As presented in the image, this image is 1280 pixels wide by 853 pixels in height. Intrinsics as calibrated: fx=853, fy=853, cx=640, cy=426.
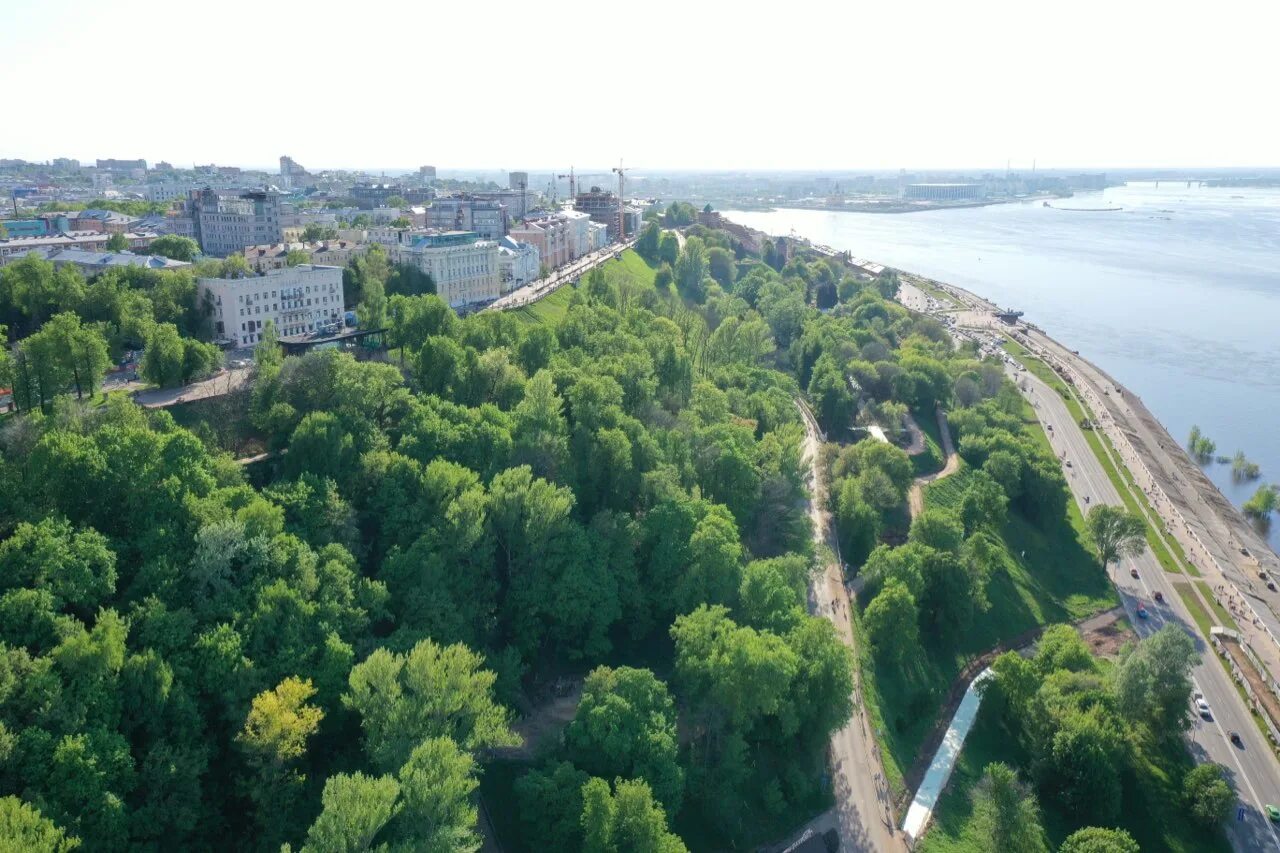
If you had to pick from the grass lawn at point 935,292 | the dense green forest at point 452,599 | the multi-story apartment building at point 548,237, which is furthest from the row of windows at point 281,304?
the grass lawn at point 935,292

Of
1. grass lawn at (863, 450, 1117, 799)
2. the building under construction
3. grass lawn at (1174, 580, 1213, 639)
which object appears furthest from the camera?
the building under construction

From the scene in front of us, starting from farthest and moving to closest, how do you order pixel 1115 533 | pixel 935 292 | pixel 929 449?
pixel 935 292 < pixel 929 449 < pixel 1115 533

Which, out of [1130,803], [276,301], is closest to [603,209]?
[276,301]

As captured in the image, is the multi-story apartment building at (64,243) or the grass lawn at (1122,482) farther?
the multi-story apartment building at (64,243)

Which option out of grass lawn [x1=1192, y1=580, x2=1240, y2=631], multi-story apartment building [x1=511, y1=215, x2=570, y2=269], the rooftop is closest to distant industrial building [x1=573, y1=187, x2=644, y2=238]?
multi-story apartment building [x1=511, y1=215, x2=570, y2=269]

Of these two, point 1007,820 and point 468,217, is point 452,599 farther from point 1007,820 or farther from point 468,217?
point 468,217

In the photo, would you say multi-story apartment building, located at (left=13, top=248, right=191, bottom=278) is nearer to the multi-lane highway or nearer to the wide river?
the multi-lane highway

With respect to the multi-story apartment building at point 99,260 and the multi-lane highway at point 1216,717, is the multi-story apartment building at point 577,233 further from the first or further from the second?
the multi-lane highway at point 1216,717
